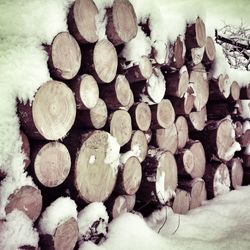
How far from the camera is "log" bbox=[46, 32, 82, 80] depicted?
1.48 meters

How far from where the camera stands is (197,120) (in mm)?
2670

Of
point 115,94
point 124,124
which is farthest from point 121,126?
point 115,94

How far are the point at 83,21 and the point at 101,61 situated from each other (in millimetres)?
222

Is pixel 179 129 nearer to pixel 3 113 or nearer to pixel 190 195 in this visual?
pixel 190 195

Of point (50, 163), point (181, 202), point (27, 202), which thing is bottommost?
point (181, 202)

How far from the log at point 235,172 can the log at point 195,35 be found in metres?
1.11

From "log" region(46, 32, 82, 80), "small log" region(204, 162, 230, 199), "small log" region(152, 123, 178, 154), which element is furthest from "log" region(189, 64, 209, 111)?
"log" region(46, 32, 82, 80)

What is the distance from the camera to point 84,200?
1654mm

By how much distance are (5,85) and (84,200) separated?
67 centimetres

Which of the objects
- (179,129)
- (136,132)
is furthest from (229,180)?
(136,132)

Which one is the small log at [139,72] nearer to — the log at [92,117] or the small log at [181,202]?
the log at [92,117]

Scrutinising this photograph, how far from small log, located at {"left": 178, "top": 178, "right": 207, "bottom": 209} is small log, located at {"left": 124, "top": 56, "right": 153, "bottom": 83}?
0.90 metres

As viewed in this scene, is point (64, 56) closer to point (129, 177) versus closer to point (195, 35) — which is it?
point (129, 177)

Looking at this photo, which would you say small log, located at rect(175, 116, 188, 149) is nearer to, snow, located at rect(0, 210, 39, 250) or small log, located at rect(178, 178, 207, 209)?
small log, located at rect(178, 178, 207, 209)
